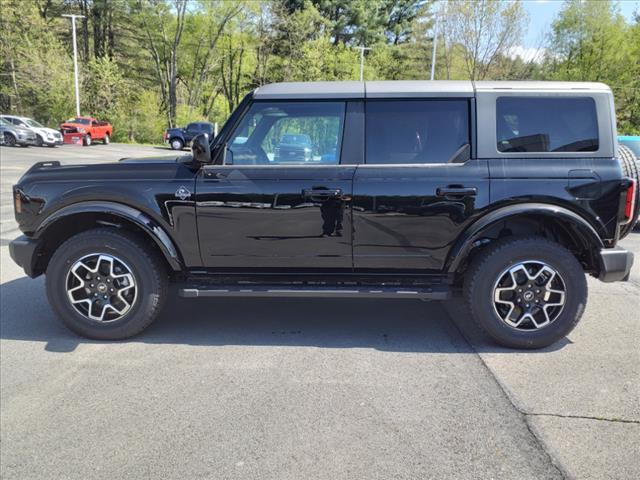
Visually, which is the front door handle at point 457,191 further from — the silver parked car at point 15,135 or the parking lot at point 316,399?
the silver parked car at point 15,135

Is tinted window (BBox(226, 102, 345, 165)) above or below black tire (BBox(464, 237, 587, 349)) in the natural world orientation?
above

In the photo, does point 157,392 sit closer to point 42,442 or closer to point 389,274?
point 42,442

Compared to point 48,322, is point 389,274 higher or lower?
higher

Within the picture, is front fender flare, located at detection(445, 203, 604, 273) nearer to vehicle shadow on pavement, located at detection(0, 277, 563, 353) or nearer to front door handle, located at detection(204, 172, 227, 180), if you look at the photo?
vehicle shadow on pavement, located at detection(0, 277, 563, 353)

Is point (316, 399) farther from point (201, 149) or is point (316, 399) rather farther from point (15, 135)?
point (15, 135)

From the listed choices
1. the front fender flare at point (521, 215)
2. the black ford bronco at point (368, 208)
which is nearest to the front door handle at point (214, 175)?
the black ford bronco at point (368, 208)

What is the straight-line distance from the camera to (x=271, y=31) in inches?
1741

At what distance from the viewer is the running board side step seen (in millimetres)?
3793

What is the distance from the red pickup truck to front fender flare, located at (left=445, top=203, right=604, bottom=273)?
34.5m

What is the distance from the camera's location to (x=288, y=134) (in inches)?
155

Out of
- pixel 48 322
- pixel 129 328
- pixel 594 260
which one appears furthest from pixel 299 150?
pixel 48 322

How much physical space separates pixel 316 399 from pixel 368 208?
1.40 meters

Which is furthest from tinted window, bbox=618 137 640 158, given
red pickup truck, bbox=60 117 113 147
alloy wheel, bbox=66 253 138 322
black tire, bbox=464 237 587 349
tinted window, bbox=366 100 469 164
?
red pickup truck, bbox=60 117 113 147

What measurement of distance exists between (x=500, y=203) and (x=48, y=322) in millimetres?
3880
